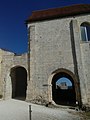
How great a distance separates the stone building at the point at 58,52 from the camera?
12.4m

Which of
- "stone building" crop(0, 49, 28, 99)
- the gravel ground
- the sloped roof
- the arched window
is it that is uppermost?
the sloped roof

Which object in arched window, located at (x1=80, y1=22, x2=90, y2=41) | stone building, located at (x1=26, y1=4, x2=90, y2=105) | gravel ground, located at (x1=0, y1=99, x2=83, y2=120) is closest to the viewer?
gravel ground, located at (x1=0, y1=99, x2=83, y2=120)

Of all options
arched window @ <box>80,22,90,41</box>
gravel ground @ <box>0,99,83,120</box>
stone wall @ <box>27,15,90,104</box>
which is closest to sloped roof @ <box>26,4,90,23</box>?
stone wall @ <box>27,15,90,104</box>

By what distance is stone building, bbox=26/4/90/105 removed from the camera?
1237 centimetres

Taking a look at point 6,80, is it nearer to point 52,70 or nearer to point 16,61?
point 16,61

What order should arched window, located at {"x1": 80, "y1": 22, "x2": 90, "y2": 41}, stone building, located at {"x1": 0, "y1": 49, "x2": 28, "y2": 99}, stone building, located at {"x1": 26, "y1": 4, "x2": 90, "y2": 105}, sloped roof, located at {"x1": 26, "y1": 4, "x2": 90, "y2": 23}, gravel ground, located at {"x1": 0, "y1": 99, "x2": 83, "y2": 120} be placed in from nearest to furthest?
gravel ground, located at {"x1": 0, "y1": 99, "x2": 83, "y2": 120} → stone building, located at {"x1": 26, "y1": 4, "x2": 90, "y2": 105} → arched window, located at {"x1": 80, "y1": 22, "x2": 90, "y2": 41} → stone building, located at {"x1": 0, "y1": 49, "x2": 28, "y2": 99} → sloped roof, located at {"x1": 26, "y1": 4, "x2": 90, "y2": 23}

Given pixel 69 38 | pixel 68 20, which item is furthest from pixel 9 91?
pixel 68 20

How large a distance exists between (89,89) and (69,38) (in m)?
5.44

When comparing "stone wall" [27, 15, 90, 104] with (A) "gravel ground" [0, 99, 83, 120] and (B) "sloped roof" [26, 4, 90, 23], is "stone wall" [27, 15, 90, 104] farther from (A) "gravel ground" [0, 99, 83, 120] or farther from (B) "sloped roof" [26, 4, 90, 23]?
(A) "gravel ground" [0, 99, 83, 120]

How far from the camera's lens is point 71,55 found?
13.0 meters

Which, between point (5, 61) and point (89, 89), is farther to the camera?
point (5, 61)

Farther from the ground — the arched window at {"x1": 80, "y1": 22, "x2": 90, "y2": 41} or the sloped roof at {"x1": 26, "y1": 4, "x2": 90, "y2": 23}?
the sloped roof at {"x1": 26, "y1": 4, "x2": 90, "y2": 23}

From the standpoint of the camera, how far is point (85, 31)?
540 inches

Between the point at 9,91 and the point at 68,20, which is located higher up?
the point at 68,20
